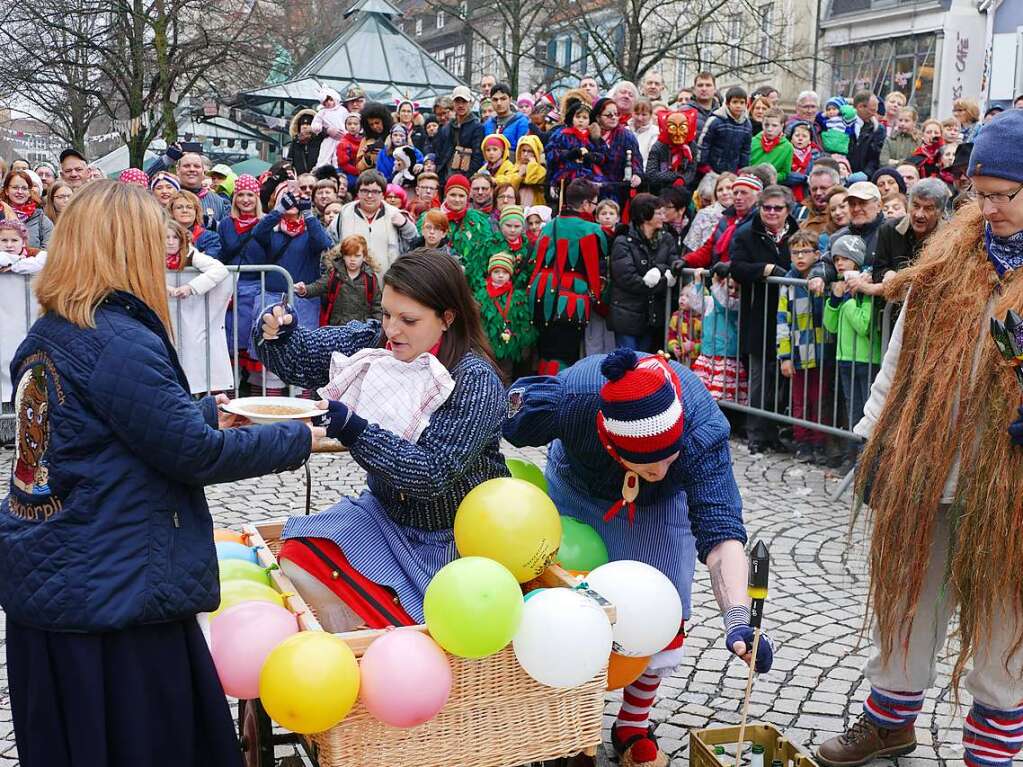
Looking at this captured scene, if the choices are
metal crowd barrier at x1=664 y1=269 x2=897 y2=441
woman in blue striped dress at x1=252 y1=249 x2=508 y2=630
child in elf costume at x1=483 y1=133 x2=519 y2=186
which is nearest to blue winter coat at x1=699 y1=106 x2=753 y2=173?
child in elf costume at x1=483 y1=133 x2=519 y2=186

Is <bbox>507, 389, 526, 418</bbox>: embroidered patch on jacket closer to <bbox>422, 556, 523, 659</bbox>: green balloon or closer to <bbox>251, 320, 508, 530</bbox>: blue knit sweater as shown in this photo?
<bbox>251, 320, 508, 530</bbox>: blue knit sweater

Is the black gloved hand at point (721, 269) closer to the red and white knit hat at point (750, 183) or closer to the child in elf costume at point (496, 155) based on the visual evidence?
the red and white knit hat at point (750, 183)

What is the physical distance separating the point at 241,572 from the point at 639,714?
1.43 metres

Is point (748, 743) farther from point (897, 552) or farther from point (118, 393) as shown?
point (118, 393)

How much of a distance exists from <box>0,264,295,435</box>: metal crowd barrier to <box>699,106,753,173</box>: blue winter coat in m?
4.21

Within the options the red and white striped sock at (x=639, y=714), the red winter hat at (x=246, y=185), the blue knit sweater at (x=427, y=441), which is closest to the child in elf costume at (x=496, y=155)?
the red winter hat at (x=246, y=185)

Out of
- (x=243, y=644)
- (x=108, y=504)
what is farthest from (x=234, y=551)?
(x=108, y=504)

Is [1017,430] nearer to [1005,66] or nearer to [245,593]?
[245,593]

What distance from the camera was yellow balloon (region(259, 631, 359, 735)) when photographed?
271 centimetres

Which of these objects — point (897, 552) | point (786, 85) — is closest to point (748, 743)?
point (897, 552)

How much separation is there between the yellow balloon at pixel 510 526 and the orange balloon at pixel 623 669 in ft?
1.36

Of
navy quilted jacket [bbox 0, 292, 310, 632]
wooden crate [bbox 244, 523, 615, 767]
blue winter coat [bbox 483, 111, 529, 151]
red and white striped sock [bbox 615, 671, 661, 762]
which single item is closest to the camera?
navy quilted jacket [bbox 0, 292, 310, 632]

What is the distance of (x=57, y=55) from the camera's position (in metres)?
23.4

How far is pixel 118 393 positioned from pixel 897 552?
2292 millimetres
